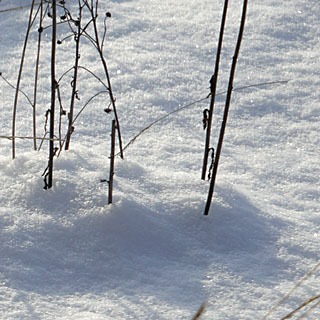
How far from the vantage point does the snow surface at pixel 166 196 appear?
1338 mm

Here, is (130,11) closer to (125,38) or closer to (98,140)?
(125,38)

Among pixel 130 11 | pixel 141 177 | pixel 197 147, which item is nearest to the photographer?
pixel 141 177

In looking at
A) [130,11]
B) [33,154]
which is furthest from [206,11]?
[33,154]

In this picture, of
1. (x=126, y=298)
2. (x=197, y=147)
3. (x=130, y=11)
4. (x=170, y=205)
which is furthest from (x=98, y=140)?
(x=130, y=11)

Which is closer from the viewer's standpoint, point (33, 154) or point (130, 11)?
point (33, 154)

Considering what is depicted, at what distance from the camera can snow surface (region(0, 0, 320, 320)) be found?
4.39 ft

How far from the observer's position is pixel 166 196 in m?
1.69

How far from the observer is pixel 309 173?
2.00m

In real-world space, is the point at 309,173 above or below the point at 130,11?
below

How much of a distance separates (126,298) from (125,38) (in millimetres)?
1925

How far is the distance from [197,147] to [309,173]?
0.44 m

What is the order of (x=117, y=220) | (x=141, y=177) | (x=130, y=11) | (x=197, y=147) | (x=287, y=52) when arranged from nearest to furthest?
(x=117, y=220) → (x=141, y=177) → (x=197, y=147) → (x=287, y=52) → (x=130, y=11)

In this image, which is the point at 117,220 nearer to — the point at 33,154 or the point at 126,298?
the point at 126,298

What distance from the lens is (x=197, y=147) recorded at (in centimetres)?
216
